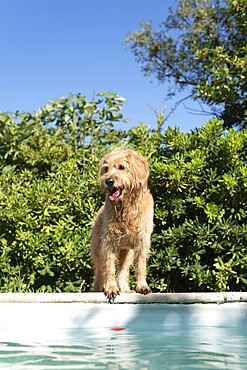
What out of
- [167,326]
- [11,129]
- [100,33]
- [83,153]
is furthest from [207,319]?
[100,33]

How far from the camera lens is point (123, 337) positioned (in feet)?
13.8

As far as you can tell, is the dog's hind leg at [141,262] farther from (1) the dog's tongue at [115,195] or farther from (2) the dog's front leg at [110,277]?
(1) the dog's tongue at [115,195]

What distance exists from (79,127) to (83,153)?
0.74 metres

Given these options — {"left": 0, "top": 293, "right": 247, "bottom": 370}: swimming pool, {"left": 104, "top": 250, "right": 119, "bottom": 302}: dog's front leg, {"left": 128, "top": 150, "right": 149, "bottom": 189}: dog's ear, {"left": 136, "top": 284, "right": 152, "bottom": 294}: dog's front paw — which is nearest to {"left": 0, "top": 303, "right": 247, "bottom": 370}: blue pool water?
{"left": 0, "top": 293, "right": 247, "bottom": 370}: swimming pool

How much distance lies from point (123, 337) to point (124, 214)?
1431 mm

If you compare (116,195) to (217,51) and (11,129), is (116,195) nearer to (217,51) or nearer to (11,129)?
(11,129)

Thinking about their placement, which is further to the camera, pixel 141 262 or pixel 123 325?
pixel 141 262

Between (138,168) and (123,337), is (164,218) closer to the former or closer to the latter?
(138,168)

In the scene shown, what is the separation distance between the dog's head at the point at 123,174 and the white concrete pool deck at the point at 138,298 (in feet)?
3.14

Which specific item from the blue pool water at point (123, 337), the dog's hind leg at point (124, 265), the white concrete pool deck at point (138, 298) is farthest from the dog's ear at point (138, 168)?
the blue pool water at point (123, 337)

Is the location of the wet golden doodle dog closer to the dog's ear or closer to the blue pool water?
the dog's ear

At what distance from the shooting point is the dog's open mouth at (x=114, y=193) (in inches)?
203

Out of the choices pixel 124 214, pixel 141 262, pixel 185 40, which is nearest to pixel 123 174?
pixel 124 214

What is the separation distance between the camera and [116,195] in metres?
5.18
